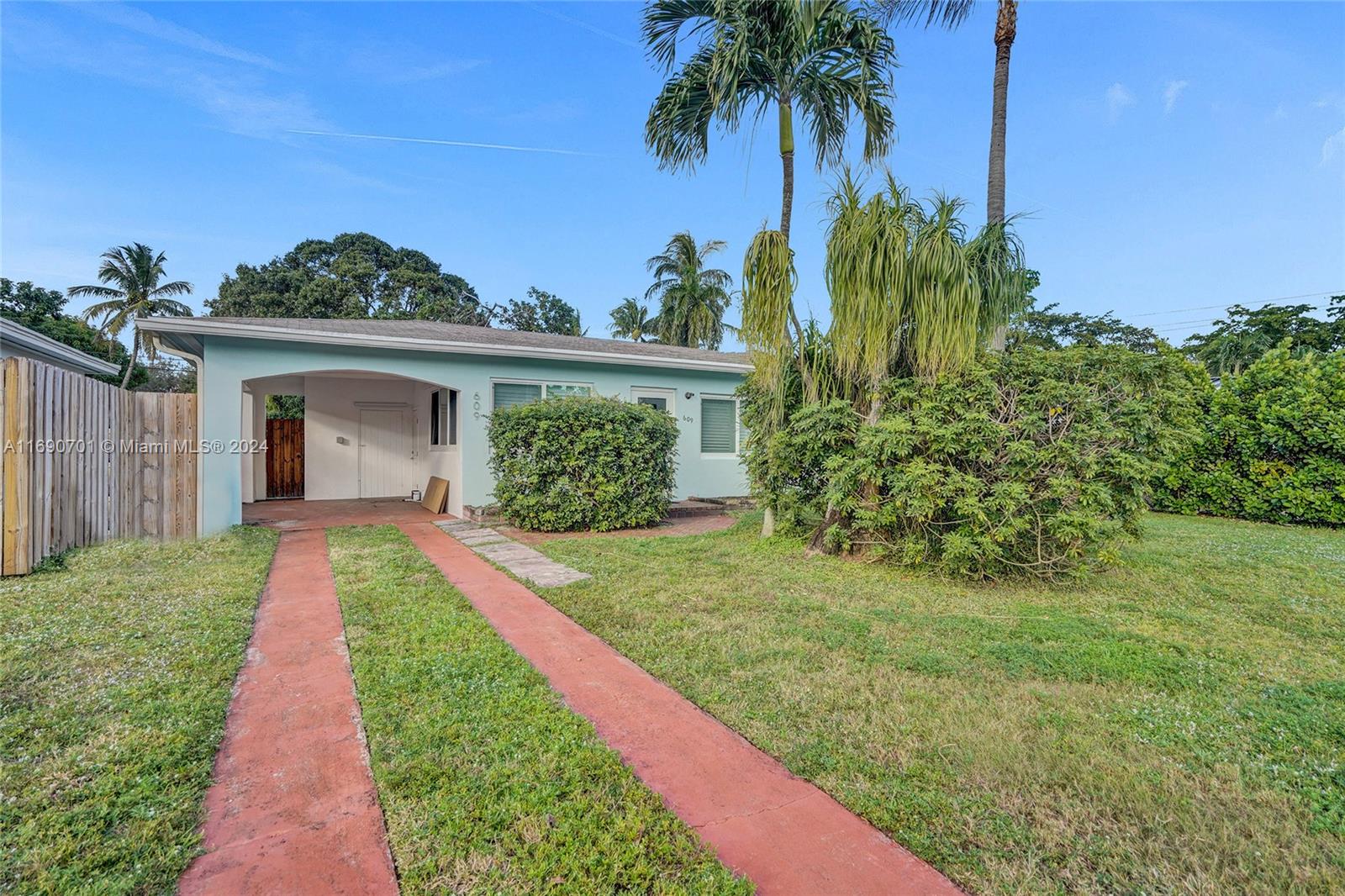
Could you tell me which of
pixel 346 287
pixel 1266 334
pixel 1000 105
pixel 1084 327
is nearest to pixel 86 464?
pixel 1000 105

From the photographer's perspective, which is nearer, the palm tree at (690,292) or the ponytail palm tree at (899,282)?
the ponytail palm tree at (899,282)

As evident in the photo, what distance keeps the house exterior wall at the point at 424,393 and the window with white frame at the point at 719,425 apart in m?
0.14

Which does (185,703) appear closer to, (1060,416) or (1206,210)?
(1060,416)

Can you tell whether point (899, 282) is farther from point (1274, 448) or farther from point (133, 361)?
point (133, 361)

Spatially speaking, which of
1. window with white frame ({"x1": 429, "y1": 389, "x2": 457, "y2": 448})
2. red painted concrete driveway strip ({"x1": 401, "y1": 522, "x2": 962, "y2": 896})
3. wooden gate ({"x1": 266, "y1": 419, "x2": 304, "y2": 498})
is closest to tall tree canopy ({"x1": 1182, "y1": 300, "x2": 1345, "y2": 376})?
window with white frame ({"x1": 429, "y1": 389, "x2": 457, "y2": 448})

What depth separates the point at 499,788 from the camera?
2.19 metres

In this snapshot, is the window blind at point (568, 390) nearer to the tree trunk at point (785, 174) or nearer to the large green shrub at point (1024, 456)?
the tree trunk at point (785, 174)

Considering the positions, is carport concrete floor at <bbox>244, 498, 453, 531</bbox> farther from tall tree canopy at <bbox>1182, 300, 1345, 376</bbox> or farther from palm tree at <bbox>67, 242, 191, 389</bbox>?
tall tree canopy at <bbox>1182, 300, 1345, 376</bbox>

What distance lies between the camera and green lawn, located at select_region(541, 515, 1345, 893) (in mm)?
1919

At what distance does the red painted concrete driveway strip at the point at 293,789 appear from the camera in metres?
1.79

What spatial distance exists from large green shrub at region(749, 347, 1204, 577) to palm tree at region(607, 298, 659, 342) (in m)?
23.3

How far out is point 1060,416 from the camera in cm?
511

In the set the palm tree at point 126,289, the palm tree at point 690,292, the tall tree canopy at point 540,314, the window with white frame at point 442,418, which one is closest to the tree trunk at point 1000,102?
the window with white frame at point 442,418

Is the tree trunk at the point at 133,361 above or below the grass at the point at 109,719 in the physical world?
above
